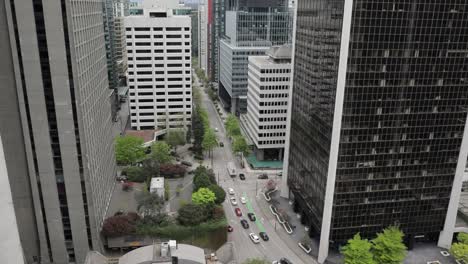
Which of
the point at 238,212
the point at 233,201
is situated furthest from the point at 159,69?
the point at 238,212

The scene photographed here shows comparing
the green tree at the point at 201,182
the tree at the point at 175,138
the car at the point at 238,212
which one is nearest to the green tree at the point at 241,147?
the tree at the point at 175,138

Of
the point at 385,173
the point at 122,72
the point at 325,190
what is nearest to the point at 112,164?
the point at 325,190

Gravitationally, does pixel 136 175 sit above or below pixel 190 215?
below

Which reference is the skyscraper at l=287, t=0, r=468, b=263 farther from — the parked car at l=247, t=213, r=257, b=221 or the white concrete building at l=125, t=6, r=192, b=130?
the white concrete building at l=125, t=6, r=192, b=130

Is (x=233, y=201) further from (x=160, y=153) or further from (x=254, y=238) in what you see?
(x=160, y=153)

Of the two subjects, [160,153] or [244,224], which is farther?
[160,153]

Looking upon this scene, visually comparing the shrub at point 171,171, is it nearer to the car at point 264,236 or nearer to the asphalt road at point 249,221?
the asphalt road at point 249,221
